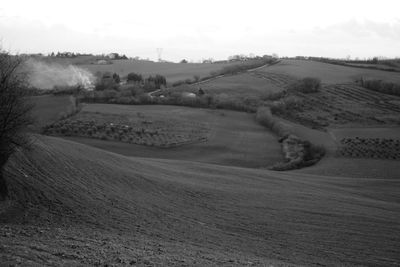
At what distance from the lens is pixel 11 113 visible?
19.5 m

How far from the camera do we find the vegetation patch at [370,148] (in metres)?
52.5

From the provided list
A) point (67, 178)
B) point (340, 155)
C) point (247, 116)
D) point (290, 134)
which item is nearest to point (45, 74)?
point (247, 116)

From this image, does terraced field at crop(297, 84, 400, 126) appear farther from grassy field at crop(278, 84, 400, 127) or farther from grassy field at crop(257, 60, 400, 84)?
grassy field at crop(257, 60, 400, 84)

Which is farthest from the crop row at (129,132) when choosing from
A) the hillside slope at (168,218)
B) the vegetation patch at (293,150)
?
the hillside slope at (168,218)

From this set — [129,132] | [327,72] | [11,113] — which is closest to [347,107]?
[327,72]

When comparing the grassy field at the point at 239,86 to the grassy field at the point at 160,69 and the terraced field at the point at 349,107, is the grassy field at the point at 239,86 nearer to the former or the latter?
the terraced field at the point at 349,107

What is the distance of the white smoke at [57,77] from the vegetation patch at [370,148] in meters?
52.3

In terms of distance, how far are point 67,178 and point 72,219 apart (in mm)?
4816

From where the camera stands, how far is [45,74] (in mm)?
89625

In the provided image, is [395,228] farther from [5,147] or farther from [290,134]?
[290,134]

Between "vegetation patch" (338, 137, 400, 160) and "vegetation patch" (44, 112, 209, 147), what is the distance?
1855 cm

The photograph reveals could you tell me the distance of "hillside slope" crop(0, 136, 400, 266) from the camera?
15125 millimetres

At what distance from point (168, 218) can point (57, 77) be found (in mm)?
74418

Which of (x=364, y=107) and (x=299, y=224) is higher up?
(x=364, y=107)
